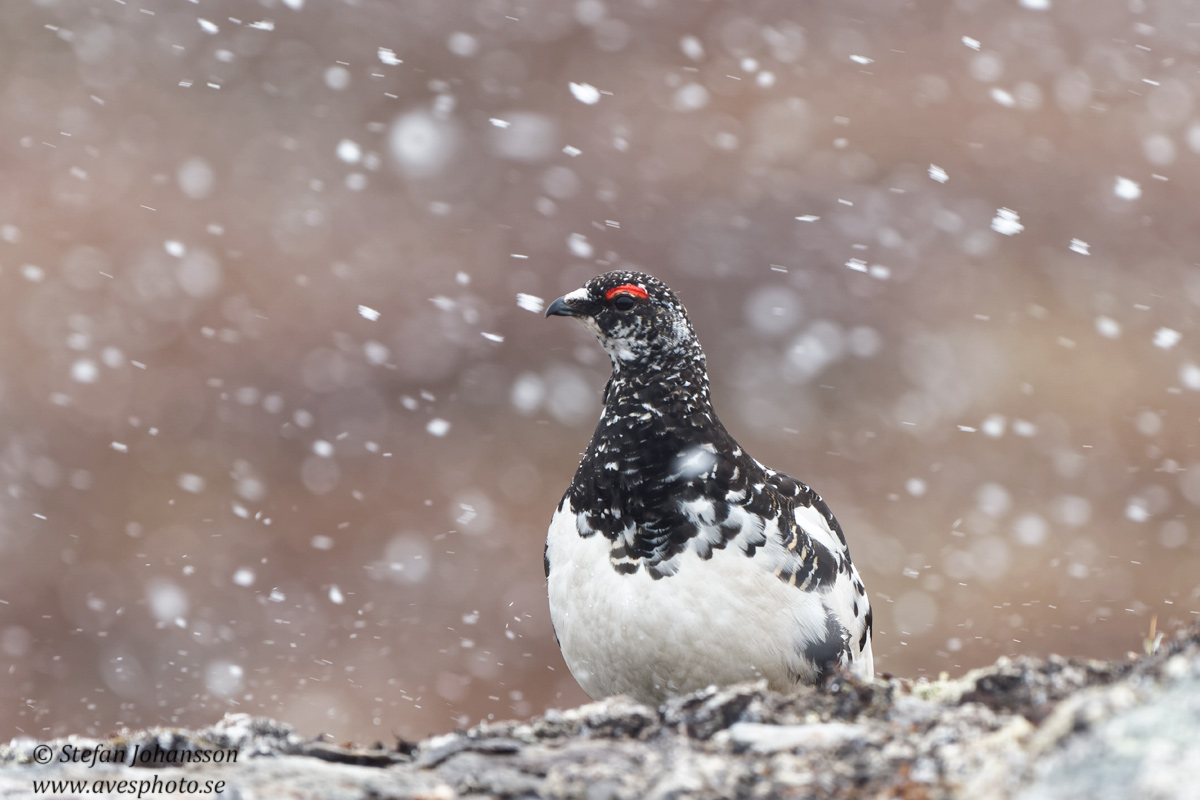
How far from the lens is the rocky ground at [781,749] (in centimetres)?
181

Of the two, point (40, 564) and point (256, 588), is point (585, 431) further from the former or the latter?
point (40, 564)

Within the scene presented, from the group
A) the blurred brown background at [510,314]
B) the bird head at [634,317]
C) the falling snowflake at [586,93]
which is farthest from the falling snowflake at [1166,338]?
the bird head at [634,317]

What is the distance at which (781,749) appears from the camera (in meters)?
2.42

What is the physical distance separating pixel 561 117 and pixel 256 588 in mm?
9342

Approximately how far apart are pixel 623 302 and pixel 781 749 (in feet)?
7.95

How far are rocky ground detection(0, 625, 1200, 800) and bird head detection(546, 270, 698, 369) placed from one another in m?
1.84

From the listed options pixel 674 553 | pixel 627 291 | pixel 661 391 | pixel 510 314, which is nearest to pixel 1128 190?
pixel 510 314

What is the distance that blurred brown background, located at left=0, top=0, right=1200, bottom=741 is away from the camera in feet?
42.2

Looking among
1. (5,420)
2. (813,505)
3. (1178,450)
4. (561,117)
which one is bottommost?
(5,420)

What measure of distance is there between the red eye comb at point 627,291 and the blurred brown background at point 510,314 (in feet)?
28.9

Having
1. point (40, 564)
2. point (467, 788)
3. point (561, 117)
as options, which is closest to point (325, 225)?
point (561, 117)

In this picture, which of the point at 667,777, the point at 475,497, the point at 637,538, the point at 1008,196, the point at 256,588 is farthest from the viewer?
the point at 1008,196

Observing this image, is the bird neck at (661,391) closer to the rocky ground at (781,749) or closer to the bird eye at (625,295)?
the bird eye at (625,295)

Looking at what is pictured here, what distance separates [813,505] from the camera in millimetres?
4746
